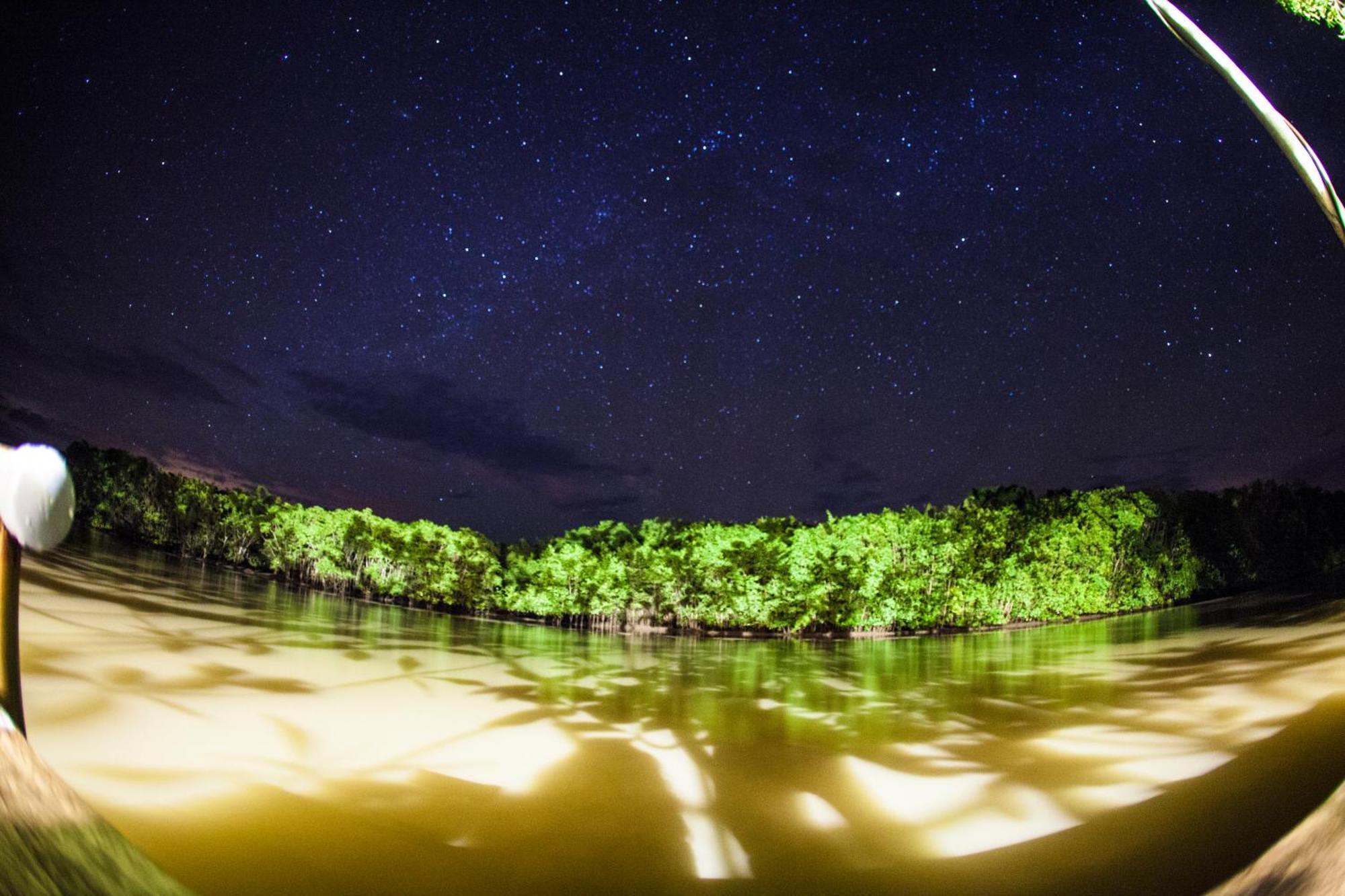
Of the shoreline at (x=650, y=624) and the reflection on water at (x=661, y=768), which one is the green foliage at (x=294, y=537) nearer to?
the shoreline at (x=650, y=624)

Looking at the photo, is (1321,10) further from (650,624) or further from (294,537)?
(294,537)

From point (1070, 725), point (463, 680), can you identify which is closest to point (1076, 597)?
point (1070, 725)

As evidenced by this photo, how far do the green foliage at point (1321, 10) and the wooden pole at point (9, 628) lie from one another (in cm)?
457

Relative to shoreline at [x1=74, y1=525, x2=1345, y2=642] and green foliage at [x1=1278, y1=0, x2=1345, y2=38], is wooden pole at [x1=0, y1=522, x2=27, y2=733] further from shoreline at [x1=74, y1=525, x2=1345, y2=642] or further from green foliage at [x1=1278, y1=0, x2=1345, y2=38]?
shoreline at [x1=74, y1=525, x2=1345, y2=642]

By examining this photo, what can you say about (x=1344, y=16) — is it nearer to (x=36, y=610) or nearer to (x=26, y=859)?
(x=26, y=859)

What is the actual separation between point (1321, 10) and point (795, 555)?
1741 cm

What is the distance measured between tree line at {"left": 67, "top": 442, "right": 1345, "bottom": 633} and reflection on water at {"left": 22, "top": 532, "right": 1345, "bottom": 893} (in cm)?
1246

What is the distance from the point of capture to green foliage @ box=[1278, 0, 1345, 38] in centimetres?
233

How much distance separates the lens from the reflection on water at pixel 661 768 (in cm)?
235

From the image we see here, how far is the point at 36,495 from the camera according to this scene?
34.4 inches

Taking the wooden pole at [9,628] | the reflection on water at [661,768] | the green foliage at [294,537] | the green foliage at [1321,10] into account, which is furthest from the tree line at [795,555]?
the wooden pole at [9,628]

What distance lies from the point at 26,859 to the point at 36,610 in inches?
276

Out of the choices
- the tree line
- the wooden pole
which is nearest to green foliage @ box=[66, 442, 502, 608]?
the tree line

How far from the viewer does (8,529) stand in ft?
3.25
